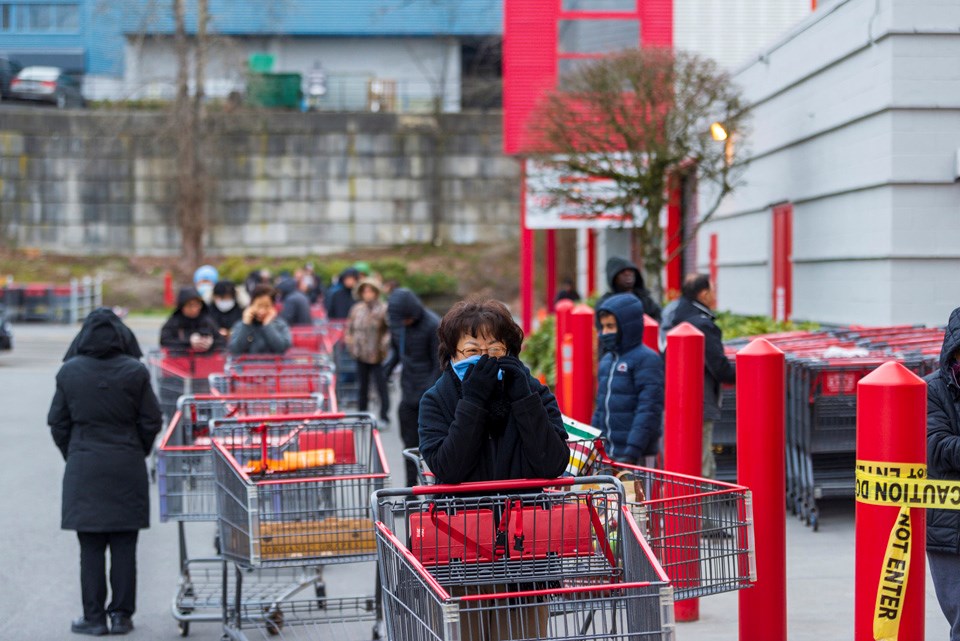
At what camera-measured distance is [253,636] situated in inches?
293

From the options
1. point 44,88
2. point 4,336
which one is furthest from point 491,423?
point 44,88

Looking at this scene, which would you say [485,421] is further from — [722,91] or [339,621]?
[722,91]

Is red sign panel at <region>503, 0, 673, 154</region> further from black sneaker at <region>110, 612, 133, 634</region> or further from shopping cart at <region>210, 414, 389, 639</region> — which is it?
black sneaker at <region>110, 612, 133, 634</region>

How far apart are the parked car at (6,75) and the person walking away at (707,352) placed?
3828 cm

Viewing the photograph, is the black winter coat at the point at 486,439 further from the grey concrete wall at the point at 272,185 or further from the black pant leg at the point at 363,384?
the grey concrete wall at the point at 272,185

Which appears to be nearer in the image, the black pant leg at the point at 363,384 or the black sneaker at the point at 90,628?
the black sneaker at the point at 90,628

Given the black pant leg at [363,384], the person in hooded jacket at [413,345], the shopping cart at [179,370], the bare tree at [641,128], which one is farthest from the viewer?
the black pant leg at [363,384]

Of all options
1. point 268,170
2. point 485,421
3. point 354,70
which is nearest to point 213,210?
point 268,170

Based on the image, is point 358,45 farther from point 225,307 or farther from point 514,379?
point 514,379

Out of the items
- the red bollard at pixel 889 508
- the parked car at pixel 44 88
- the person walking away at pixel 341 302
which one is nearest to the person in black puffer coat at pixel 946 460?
the red bollard at pixel 889 508

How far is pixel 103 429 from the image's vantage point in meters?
7.52

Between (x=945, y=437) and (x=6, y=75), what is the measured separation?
43458mm

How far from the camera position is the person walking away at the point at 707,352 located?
9336mm

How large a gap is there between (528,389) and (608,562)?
27.3 inches
